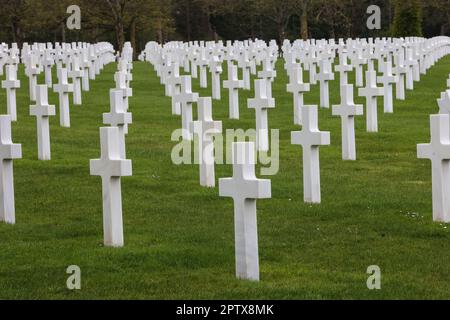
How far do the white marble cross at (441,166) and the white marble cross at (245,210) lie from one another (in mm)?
2962

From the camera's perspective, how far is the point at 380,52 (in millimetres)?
33688

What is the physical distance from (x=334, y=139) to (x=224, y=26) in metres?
49.6

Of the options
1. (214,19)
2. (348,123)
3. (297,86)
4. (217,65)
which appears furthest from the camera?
(214,19)

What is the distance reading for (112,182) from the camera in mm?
9922

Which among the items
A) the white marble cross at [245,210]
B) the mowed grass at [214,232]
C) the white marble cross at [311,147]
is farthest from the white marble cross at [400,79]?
the white marble cross at [245,210]

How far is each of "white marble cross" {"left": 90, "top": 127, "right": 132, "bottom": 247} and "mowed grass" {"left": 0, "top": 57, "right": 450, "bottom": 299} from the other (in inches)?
5.8

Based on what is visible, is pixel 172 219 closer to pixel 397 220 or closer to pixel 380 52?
pixel 397 220

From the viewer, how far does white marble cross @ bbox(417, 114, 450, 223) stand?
10.9 metres

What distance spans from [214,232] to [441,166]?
228 centimetres

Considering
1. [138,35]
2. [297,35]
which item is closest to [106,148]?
[297,35]

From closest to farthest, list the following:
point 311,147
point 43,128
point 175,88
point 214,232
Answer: point 214,232 → point 311,147 → point 43,128 → point 175,88

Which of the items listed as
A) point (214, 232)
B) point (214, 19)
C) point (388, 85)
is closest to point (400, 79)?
point (388, 85)

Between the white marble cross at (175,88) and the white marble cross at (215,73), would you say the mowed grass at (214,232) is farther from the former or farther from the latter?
the white marble cross at (215,73)

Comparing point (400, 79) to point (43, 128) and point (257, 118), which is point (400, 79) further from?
point (43, 128)
